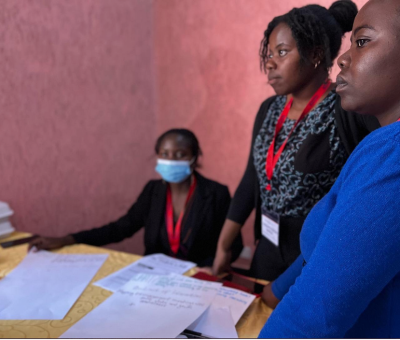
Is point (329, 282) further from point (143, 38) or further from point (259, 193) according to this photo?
point (143, 38)

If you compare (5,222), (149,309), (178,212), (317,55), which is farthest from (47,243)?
(317,55)

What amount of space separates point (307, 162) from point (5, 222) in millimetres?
1366

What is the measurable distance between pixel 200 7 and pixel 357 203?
1442 millimetres

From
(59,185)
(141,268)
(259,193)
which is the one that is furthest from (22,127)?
(259,193)

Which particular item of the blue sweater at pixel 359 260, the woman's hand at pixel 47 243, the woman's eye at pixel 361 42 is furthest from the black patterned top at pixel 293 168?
the woman's hand at pixel 47 243

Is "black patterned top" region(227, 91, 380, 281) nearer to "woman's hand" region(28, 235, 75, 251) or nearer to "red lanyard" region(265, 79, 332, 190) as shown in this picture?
"red lanyard" region(265, 79, 332, 190)

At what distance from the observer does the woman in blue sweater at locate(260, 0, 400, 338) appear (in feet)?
1.46

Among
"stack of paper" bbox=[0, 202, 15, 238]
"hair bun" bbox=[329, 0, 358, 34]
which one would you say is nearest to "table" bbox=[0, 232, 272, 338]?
"stack of paper" bbox=[0, 202, 15, 238]

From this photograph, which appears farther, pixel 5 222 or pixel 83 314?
pixel 5 222

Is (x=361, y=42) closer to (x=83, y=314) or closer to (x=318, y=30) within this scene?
(x=318, y=30)

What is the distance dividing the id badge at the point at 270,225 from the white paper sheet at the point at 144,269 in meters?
0.30

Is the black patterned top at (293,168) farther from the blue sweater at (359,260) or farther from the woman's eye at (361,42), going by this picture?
the blue sweater at (359,260)

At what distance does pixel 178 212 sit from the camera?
1.79 meters

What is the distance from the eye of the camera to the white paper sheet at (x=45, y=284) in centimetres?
88
